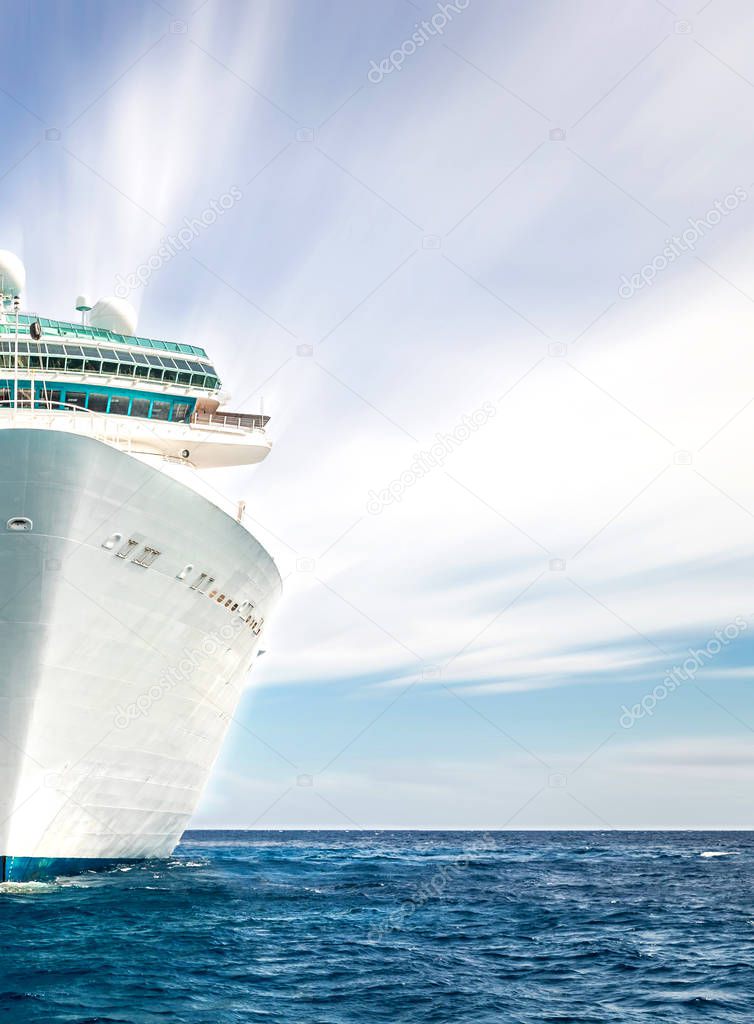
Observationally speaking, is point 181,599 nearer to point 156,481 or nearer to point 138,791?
point 156,481

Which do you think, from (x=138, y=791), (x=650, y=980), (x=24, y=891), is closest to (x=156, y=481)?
(x=138, y=791)

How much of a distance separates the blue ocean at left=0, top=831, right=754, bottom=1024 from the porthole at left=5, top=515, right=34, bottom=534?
7.62 metres

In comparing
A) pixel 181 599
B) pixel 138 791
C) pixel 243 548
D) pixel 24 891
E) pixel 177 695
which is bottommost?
pixel 24 891

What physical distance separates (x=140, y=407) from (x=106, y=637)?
1025 cm

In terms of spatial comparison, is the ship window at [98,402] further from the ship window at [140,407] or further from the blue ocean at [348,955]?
the blue ocean at [348,955]

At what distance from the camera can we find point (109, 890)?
65.7ft

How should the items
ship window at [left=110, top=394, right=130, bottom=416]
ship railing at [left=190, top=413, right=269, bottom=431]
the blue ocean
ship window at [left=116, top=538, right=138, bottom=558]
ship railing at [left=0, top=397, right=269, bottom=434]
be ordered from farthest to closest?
ship railing at [left=190, top=413, right=269, bottom=431] → ship window at [left=110, top=394, right=130, bottom=416] → ship railing at [left=0, top=397, right=269, bottom=434] → ship window at [left=116, top=538, right=138, bottom=558] → the blue ocean

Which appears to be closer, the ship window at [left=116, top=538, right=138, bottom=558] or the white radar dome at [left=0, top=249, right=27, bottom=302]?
the ship window at [left=116, top=538, right=138, bottom=558]

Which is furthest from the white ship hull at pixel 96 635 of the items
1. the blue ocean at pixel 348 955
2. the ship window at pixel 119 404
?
the ship window at pixel 119 404

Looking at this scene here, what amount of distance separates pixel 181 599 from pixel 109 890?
699 centimetres

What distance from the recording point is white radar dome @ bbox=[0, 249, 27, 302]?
27578 mm

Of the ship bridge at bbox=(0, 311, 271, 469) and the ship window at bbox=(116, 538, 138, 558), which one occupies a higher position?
the ship bridge at bbox=(0, 311, 271, 469)

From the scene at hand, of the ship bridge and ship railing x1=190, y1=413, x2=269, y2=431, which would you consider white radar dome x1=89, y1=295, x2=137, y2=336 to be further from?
ship railing x1=190, y1=413, x2=269, y2=431

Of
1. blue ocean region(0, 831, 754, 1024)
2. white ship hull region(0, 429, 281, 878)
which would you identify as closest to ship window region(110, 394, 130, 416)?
white ship hull region(0, 429, 281, 878)
